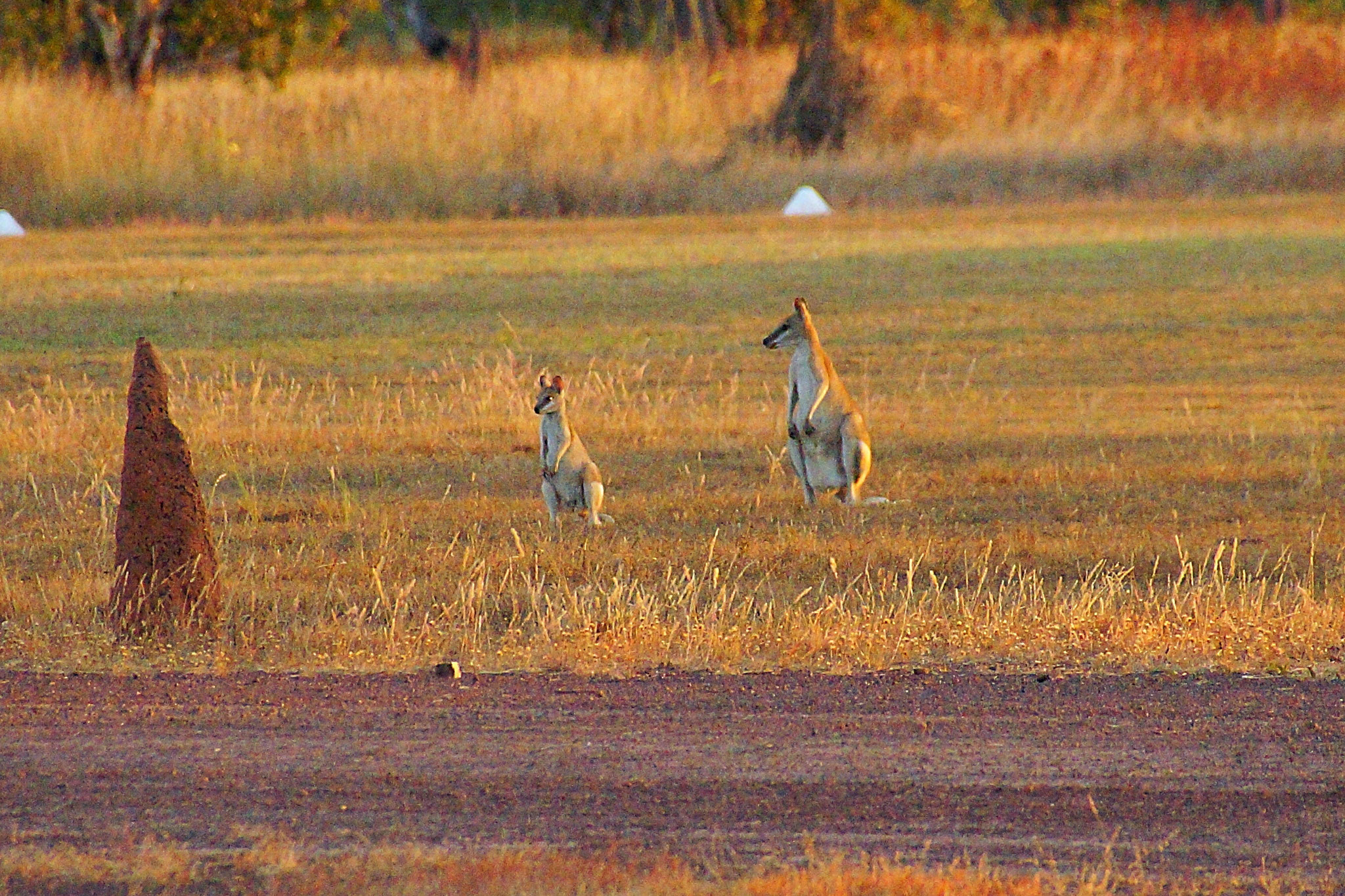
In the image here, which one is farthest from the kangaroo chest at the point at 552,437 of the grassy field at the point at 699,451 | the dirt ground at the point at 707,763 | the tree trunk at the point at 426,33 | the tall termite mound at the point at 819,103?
the tree trunk at the point at 426,33

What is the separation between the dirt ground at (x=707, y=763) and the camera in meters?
5.42

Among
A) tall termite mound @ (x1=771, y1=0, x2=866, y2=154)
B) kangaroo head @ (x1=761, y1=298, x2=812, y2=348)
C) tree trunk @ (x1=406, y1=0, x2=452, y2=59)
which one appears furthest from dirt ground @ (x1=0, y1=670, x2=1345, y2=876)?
tree trunk @ (x1=406, y1=0, x2=452, y2=59)

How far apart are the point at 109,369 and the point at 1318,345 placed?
9864 mm

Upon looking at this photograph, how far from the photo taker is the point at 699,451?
12.5 meters

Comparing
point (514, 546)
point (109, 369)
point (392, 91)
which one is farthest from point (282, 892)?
point (392, 91)

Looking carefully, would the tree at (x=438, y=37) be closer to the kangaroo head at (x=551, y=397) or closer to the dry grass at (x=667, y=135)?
the dry grass at (x=667, y=135)

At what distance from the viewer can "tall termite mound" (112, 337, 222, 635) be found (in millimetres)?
7859

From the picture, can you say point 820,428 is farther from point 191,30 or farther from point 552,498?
point 191,30

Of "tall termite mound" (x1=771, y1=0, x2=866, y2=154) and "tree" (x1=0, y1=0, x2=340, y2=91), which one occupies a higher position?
"tree" (x1=0, y1=0, x2=340, y2=91)

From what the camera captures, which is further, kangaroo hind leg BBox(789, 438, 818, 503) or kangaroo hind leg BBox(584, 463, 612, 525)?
kangaroo hind leg BBox(789, 438, 818, 503)

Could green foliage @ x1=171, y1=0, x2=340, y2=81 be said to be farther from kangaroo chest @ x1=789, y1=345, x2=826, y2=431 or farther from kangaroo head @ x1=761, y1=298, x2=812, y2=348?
kangaroo chest @ x1=789, y1=345, x2=826, y2=431

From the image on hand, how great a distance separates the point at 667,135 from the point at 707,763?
26.1 meters

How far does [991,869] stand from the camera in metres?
5.13

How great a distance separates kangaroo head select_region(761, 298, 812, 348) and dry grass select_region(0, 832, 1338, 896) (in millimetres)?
5999
